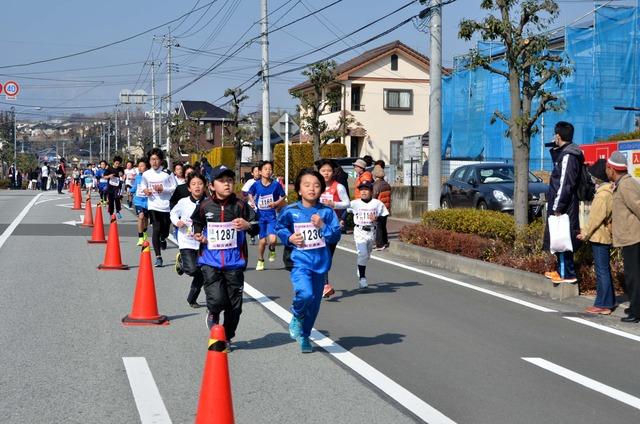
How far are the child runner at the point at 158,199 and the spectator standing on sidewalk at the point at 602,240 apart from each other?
712cm

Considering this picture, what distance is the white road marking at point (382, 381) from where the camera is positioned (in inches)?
234

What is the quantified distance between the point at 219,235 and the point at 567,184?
16.6 ft

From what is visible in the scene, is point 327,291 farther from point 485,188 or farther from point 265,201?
point 485,188

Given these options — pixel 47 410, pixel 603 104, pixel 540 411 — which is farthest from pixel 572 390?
pixel 603 104

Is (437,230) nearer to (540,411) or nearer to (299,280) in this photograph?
(299,280)

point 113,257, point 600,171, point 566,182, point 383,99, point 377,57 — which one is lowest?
point 113,257

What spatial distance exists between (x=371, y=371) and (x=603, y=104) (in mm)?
26785

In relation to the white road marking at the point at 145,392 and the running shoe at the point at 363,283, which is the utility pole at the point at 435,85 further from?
the white road marking at the point at 145,392

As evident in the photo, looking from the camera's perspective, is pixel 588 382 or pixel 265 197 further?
pixel 265 197

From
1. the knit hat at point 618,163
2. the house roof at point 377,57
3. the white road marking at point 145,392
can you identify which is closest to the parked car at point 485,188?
the knit hat at point 618,163

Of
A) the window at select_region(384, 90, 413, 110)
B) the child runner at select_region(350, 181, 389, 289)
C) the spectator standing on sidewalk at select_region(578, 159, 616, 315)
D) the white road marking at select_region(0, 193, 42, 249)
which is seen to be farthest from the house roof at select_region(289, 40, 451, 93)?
the spectator standing on sidewalk at select_region(578, 159, 616, 315)

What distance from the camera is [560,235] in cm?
1091

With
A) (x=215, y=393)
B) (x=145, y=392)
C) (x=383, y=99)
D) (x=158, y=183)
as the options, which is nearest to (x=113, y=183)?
(x=158, y=183)

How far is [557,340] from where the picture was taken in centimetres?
877
